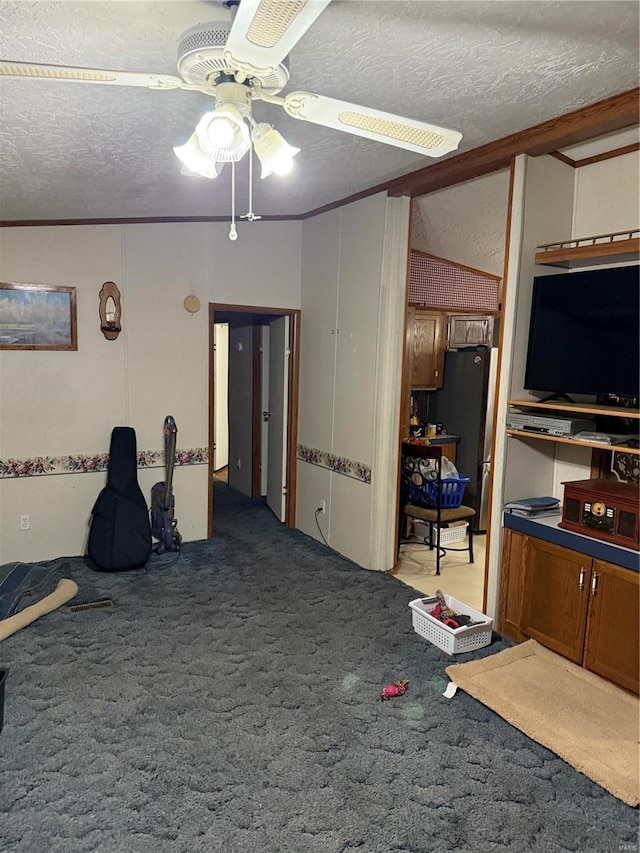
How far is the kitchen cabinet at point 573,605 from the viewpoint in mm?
2447

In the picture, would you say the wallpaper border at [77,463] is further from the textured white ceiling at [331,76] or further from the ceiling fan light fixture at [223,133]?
the ceiling fan light fixture at [223,133]

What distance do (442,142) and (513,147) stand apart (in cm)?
139

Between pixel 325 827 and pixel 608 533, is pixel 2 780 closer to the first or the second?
pixel 325 827

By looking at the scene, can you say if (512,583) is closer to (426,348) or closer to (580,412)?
(580,412)

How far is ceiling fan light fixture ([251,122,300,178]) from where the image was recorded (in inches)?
69.1

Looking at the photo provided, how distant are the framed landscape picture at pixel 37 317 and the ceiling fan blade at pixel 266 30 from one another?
3.04 metres

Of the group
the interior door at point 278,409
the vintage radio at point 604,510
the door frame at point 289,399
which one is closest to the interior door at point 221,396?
the interior door at point 278,409

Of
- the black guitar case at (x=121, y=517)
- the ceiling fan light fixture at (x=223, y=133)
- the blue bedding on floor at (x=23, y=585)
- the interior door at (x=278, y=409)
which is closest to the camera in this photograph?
the ceiling fan light fixture at (x=223, y=133)

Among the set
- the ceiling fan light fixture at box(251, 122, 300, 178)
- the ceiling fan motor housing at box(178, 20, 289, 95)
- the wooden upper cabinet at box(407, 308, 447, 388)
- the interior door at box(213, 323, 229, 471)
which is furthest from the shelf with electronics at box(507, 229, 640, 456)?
the interior door at box(213, 323, 229, 471)

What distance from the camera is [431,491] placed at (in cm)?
429

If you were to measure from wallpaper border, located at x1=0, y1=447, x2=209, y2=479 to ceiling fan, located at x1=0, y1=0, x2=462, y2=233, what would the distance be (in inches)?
112

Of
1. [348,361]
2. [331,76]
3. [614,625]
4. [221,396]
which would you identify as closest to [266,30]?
[331,76]

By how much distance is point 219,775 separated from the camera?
2082mm

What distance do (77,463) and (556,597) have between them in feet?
10.8
